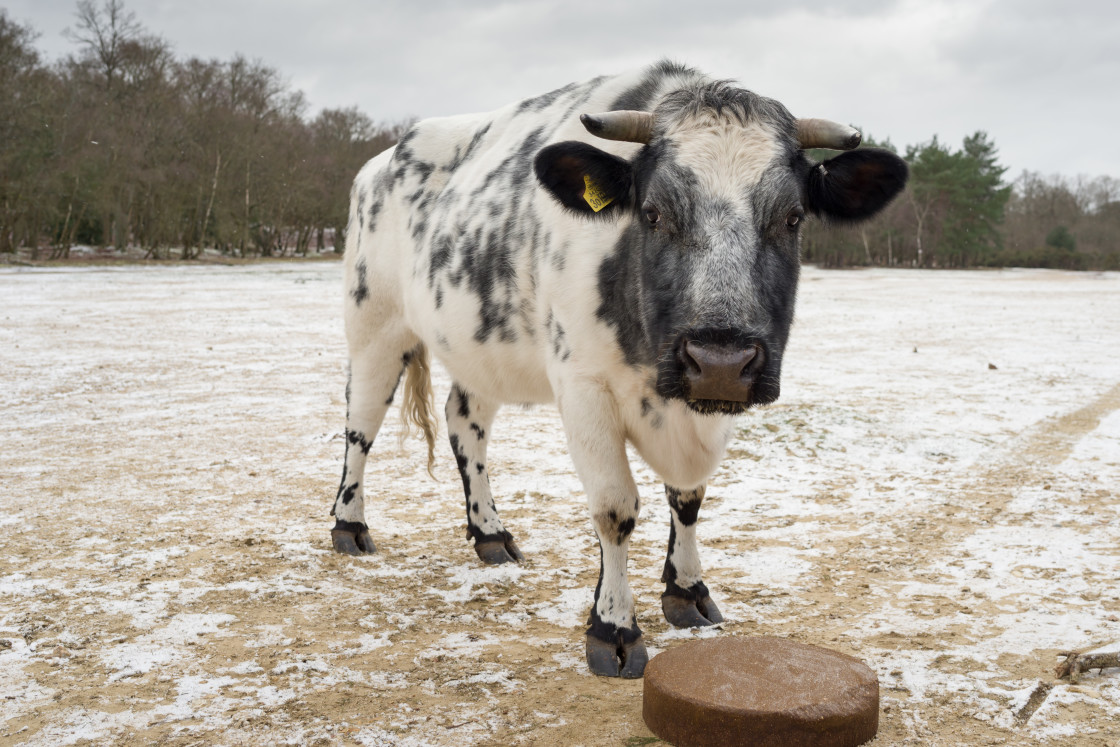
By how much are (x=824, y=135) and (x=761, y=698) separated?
7.08 feet

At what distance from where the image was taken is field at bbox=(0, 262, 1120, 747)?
3.32m

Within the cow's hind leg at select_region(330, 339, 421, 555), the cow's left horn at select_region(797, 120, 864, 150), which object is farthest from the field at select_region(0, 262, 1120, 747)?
the cow's left horn at select_region(797, 120, 864, 150)

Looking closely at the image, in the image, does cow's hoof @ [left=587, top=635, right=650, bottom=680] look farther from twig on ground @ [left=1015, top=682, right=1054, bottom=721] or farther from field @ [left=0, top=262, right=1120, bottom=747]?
twig on ground @ [left=1015, top=682, right=1054, bottom=721]

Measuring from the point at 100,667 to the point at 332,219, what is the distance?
165ft

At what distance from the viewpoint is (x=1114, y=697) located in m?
3.29

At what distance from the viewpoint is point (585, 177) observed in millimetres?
3768

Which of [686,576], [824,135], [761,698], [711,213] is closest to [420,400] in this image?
[686,576]

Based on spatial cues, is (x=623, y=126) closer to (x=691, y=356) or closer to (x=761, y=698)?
(x=691, y=356)

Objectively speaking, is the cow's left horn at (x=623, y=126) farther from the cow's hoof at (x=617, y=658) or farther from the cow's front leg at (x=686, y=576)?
the cow's hoof at (x=617, y=658)

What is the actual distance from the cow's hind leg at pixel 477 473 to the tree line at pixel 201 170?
24875 millimetres

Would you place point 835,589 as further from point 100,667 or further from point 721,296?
point 100,667

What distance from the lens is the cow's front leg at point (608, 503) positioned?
3.79m

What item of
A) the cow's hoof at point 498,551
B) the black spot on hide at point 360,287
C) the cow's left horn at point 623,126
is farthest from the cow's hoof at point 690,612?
the black spot on hide at point 360,287

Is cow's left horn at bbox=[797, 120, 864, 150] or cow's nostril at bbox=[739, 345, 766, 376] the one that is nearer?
cow's nostril at bbox=[739, 345, 766, 376]
